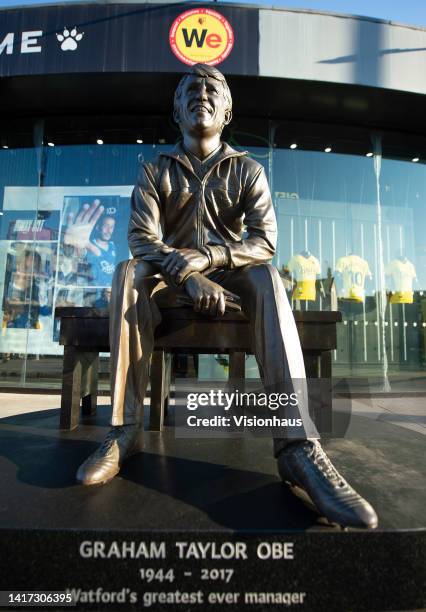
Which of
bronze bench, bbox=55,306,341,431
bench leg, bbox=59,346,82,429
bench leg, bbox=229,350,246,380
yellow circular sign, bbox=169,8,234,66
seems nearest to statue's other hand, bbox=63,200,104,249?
yellow circular sign, bbox=169,8,234,66

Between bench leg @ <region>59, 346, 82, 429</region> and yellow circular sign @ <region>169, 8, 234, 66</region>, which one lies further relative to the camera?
yellow circular sign @ <region>169, 8, 234, 66</region>

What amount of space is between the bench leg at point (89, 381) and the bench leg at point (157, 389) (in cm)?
51

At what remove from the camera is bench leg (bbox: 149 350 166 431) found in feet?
7.48

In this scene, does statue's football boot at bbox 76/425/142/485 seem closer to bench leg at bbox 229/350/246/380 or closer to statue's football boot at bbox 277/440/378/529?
statue's football boot at bbox 277/440/378/529

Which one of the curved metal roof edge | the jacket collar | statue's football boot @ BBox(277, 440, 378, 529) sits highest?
the curved metal roof edge

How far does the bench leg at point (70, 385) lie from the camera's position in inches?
88.7

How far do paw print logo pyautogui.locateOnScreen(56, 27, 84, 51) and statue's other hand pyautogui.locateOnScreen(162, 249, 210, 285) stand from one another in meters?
6.80

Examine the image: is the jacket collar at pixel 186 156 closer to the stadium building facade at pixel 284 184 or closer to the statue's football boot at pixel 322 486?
the statue's football boot at pixel 322 486

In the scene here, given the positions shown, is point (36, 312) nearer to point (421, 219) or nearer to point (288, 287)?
point (288, 287)

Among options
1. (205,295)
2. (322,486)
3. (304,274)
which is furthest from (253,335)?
(304,274)

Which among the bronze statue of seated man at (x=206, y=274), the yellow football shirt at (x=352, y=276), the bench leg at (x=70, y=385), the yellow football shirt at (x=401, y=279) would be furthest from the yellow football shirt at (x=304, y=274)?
the bench leg at (x=70, y=385)

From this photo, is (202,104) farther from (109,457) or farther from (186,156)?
(109,457)

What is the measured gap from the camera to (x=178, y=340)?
202cm

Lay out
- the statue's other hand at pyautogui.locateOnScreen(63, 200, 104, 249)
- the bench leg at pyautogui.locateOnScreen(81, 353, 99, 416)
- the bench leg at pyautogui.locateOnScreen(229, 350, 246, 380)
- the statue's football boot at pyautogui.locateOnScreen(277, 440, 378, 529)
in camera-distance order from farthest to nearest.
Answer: the statue's other hand at pyautogui.locateOnScreen(63, 200, 104, 249), the bench leg at pyautogui.locateOnScreen(81, 353, 99, 416), the bench leg at pyautogui.locateOnScreen(229, 350, 246, 380), the statue's football boot at pyautogui.locateOnScreen(277, 440, 378, 529)
